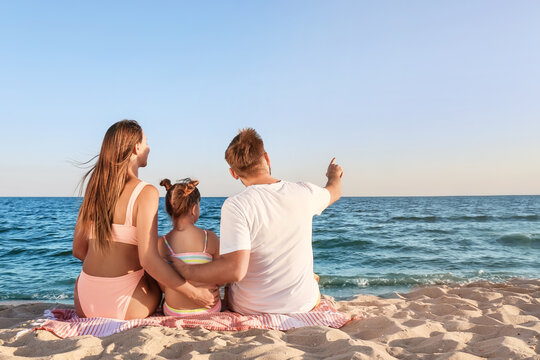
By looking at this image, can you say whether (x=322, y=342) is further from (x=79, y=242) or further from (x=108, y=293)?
(x=79, y=242)

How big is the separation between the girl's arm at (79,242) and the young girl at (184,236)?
0.64 m

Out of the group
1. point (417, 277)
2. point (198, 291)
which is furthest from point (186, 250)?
point (417, 277)

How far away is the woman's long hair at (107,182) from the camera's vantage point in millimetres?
3047

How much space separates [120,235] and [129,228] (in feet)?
0.32

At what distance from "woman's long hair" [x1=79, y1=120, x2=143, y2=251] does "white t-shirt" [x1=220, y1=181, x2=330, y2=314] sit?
2.86ft

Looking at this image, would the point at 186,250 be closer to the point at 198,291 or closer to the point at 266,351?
the point at 198,291

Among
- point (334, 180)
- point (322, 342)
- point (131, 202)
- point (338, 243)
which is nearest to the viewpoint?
point (322, 342)

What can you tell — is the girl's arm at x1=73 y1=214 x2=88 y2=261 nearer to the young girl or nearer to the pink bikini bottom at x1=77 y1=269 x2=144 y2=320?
the pink bikini bottom at x1=77 y1=269 x2=144 y2=320

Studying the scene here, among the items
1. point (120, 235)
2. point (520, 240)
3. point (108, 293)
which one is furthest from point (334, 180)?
point (520, 240)

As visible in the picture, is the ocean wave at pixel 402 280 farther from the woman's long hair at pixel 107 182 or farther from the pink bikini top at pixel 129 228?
the woman's long hair at pixel 107 182

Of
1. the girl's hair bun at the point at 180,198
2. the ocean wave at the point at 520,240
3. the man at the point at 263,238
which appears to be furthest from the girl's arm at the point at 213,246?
the ocean wave at the point at 520,240

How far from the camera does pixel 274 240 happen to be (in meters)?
2.97

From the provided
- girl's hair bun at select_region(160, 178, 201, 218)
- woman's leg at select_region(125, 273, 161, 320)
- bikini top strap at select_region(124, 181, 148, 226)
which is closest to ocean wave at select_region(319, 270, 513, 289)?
woman's leg at select_region(125, 273, 161, 320)

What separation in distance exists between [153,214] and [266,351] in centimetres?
129
